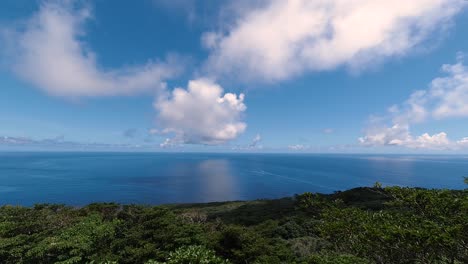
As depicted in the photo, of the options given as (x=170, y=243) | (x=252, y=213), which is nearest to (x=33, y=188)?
(x=252, y=213)

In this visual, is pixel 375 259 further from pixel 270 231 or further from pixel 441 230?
pixel 270 231

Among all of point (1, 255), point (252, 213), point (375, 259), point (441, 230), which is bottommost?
point (252, 213)

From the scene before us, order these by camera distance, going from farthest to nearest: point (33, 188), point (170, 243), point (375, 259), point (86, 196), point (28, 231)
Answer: point (33, 188)
point (86, 196)
point (28, 231)
point (170, 243)
point (375, 259)

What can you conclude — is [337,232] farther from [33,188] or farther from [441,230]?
[33,188]

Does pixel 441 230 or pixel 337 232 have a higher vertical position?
pixel 441 230

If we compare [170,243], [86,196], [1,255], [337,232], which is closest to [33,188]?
[86,196]

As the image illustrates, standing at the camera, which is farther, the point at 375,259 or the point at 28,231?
the point at 28,231

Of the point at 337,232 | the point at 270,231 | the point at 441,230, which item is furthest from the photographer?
the point at 270,231
